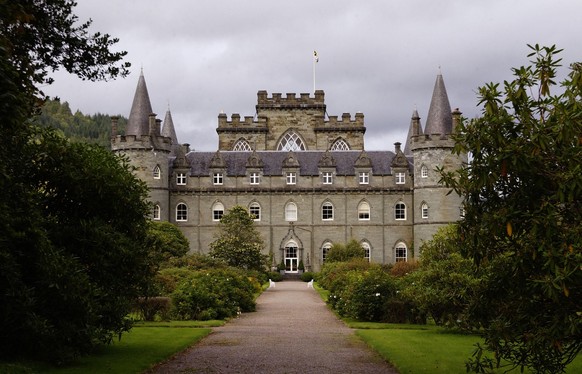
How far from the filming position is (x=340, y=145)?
69500 millimetres

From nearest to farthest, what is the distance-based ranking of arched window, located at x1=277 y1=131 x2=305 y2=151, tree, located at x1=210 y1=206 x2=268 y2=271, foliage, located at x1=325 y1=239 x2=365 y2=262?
tree, located at x1=210 y1=206 x2=268 y2=271, foliage, located at x1=325 y1=239 x2=365 y2=262, arched window, located at x1=277 y1=131 x2=305 y2=151

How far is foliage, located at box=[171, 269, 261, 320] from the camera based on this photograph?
990 inches

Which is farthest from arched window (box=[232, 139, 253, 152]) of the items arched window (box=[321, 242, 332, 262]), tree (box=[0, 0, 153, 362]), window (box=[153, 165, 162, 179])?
tree (box=[0, 0, 153, 362])

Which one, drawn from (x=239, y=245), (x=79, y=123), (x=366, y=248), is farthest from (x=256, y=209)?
(x=79, y=123)

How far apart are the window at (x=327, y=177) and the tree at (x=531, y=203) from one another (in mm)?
52177

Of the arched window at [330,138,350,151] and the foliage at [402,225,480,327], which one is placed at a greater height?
the arched window at [330,138,350,151]

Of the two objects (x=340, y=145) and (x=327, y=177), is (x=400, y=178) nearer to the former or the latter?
(x=327, y=177)

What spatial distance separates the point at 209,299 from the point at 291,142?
44829 mm

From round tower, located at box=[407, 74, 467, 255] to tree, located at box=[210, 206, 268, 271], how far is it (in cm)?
1423

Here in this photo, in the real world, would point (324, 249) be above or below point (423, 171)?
below

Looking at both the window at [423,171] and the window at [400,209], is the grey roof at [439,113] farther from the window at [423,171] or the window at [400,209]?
the window at [400,209]

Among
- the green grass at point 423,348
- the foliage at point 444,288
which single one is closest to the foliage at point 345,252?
the green grass at point 423,348

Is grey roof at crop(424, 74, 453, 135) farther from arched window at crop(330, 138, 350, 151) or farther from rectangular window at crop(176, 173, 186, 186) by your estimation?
rectangular window at crop(176, 173, 186, 186)

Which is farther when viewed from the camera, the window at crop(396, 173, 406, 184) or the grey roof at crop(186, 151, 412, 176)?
the grey roof at crop(186, 151, 412, 176)
